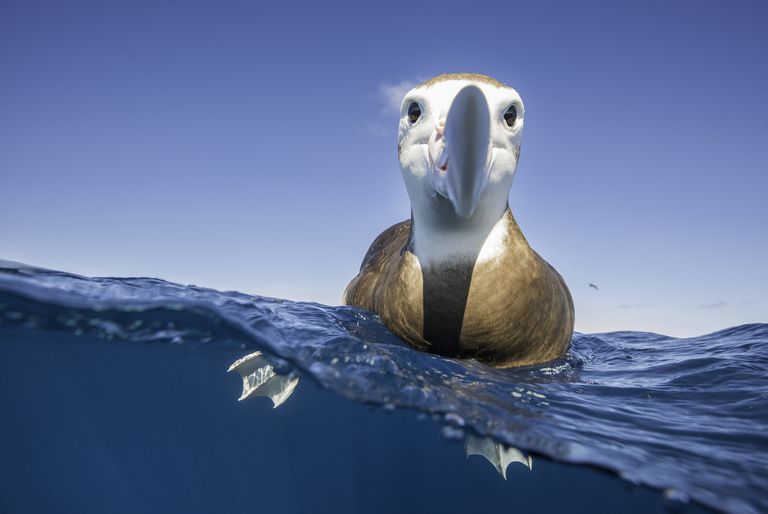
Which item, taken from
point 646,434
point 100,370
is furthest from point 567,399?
point 100,370

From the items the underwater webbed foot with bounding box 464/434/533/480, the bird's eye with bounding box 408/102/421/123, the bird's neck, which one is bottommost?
the underwater webbed foot with bounding box 464/434/533/480

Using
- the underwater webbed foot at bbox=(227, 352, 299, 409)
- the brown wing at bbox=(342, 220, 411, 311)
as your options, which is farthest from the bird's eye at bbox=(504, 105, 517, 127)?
the underwater webbed foot at bbox=(227, 352, 299, 409)

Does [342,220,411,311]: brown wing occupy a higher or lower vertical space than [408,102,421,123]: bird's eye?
lower

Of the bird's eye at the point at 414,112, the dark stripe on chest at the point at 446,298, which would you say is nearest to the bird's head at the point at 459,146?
the bird's eye at the point at 414,112

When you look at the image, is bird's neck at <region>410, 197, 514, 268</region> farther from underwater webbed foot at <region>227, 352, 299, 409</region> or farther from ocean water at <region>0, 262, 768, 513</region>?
underwater webbed foot at <region>227, 352, 299, 409</region>

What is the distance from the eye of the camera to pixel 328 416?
211 inches

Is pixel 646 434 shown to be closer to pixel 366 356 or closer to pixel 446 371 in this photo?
pixel 446 371

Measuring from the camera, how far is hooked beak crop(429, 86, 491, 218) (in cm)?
252

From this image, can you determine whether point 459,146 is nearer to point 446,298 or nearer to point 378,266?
point 446,298

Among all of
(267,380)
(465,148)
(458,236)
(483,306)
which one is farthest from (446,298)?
Answer: (267,380)

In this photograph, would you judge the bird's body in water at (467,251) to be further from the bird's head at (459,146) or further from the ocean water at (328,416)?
the ocean water at (328,416)

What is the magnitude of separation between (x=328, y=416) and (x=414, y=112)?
3.72 m

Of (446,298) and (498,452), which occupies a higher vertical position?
(446,298)

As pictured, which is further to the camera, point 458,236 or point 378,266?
point 378,266
